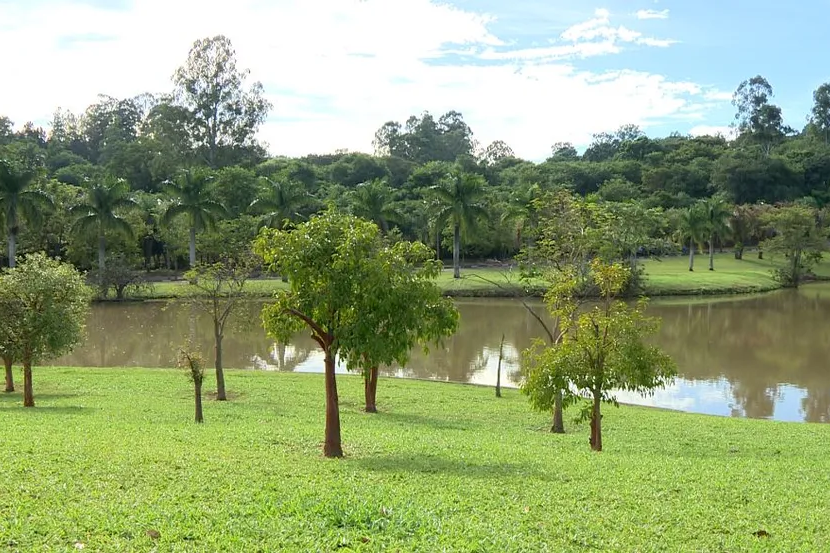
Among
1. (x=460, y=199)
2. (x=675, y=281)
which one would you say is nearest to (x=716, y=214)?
(x=675, y=281)

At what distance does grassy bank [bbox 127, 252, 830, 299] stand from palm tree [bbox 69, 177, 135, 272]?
4983 millimetres

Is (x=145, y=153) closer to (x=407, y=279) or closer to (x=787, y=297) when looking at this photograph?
(x=787, y=297)

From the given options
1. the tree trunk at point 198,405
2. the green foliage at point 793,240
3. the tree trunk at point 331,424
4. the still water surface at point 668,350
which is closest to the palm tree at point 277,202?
the still water surface at point 668,350

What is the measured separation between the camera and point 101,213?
51.5 meters

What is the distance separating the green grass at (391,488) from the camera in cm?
721

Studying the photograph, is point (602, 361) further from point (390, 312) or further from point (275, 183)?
point (275, 183)

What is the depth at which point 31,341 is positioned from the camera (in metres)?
18.2

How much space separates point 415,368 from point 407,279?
18396 millimetres

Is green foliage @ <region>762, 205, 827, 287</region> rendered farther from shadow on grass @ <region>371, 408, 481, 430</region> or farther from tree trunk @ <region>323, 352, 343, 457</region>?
tree trunk @ <region>323, 352, 343, 457</region>

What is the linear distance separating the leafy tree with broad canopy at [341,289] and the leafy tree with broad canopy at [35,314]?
9.39m

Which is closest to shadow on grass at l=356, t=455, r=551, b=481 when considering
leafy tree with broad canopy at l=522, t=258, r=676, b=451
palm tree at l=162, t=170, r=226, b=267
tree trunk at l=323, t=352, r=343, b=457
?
tree trunk at l=323, t=352, r=343, b=457

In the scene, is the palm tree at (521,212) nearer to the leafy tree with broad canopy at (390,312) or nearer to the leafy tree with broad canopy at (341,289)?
the leafy tree with broad canopy at (390,312)

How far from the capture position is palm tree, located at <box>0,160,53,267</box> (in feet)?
154

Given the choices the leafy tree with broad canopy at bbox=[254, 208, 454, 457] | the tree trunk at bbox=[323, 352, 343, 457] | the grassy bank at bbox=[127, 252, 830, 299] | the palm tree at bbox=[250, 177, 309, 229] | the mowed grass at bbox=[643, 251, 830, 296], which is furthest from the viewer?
the mowed grass at bbox=[643, 251, 830, 296]
